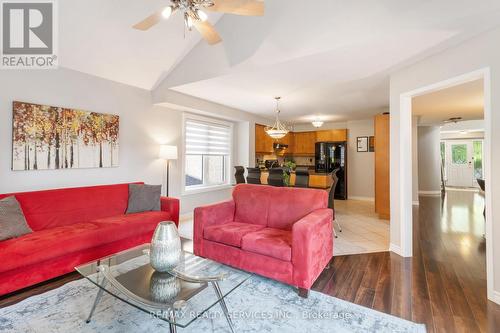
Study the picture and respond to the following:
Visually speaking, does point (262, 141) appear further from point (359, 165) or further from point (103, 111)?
point (103, 111)

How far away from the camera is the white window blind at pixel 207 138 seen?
5375 millimetres

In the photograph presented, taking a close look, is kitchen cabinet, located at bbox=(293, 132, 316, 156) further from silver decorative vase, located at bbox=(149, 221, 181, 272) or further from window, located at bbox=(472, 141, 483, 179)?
window, located at bbox=(472, 141, 483, 179)

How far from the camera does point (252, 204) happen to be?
3156 millimetres

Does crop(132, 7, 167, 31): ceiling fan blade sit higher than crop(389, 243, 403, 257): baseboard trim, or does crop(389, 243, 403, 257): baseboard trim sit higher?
crop(132, 7, 167, 31): ceiling fan blade

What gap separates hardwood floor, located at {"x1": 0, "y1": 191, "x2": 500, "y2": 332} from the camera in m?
1.96

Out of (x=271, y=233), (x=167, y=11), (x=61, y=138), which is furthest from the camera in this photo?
(x=61, y=138)

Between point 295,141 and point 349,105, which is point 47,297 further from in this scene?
point 295,141

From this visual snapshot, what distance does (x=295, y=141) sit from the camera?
28.3ft

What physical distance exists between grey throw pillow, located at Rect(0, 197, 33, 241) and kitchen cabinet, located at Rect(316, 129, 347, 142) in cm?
742

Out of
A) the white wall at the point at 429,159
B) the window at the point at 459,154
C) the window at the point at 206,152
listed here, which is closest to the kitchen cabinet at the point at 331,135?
the white wall at the point at 429,159

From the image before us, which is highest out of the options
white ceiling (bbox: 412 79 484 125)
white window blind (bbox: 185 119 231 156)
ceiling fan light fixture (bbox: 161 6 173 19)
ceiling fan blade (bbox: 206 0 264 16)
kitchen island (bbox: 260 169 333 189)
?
ceiling fan blade (bbox: 206 0 264 16)

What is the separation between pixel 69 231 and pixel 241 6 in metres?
2.87

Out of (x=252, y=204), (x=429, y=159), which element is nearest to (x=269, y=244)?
(x=252, y=204)

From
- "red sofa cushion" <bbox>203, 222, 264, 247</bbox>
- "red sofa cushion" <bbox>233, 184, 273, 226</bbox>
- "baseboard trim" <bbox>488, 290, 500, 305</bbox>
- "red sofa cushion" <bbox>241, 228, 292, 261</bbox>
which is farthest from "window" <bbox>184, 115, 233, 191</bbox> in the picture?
"baseboard trim" <bbox>488, 290, 500, 305</bbox>
